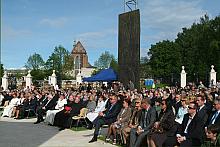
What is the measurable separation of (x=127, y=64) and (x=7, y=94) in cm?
815

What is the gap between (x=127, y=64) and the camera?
2239cm

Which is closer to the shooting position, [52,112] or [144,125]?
[144,125]

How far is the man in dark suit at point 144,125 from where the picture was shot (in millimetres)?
8531

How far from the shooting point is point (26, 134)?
12.2 metres

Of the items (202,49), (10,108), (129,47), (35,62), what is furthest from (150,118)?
(35,62)

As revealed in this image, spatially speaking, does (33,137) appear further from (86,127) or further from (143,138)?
(143,138)

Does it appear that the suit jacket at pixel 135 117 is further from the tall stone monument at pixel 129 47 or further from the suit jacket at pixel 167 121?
the tall stone monument at pixel 129 47

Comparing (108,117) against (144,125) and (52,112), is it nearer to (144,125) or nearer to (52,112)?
(144,125)

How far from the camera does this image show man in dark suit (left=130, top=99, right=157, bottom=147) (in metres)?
8.53

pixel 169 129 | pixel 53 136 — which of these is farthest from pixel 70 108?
pixel 169 129

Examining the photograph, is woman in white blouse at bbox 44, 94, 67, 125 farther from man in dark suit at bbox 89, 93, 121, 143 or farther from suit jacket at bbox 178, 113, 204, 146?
suit jacket at bbox 178, 113, 204, 146

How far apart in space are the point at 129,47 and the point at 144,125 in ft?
45.5

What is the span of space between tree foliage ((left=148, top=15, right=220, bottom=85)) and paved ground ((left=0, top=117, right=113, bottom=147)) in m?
38.7

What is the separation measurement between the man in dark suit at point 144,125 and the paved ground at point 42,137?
1.19 m
